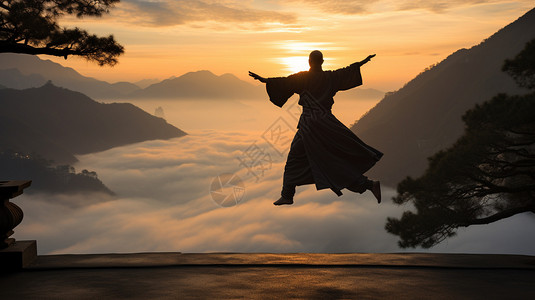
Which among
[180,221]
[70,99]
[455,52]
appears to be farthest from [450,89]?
[70,99]

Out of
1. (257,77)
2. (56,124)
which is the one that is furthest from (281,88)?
(56,124)

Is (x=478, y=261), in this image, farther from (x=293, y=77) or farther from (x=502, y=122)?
(x=502, y=122)

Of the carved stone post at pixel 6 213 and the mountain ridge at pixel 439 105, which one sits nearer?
the carved stone post at pixel 6 213

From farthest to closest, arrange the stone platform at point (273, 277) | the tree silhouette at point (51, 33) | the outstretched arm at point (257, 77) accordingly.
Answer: the tree silhouette at point (51, 33) < the outstretched arm at point (257, 77) < the stone platform at point (273, 277)

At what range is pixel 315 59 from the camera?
687 cm

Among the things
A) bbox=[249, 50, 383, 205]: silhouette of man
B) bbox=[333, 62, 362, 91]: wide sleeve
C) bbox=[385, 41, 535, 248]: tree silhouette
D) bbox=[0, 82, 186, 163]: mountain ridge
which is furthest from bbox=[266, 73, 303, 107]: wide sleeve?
bbox=[0, 82, 186, 163]: mountain ridge

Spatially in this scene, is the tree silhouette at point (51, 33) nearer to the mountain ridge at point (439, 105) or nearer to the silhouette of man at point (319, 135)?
the silhouette of man at point (319, 135)

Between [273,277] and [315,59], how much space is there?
2.73 meters

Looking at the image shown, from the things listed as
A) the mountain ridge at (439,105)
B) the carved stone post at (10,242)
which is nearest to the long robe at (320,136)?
the carved stone post at (10,242)

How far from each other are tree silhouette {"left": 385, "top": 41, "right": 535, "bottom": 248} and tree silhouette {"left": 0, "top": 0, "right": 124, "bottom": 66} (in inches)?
308

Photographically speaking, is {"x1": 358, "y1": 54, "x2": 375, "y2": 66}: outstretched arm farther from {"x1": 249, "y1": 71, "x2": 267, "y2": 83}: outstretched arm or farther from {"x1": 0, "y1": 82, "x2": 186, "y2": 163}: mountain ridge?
{"x1": 0, "y1": 82, "x2": 186, "y2": 163}: mountain ridge

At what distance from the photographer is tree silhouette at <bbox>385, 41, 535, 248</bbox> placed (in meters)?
12.0

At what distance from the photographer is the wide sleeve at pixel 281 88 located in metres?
6.84

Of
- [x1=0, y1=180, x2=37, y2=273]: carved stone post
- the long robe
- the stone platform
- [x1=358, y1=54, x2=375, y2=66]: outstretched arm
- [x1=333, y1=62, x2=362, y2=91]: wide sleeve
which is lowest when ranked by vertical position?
Result: the stone platform
